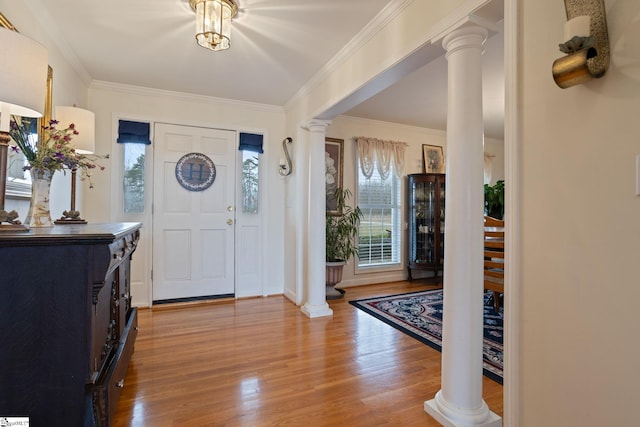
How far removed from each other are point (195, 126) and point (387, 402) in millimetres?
3413

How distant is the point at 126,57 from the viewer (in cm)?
280

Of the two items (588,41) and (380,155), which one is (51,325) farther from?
(380,155)

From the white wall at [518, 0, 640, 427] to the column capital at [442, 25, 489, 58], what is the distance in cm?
33

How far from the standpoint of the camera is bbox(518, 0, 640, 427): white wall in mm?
982

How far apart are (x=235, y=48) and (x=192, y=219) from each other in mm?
2005

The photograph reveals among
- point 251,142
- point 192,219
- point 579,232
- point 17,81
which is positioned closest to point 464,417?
point 579,232

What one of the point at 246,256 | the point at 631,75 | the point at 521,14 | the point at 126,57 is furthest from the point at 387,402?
the point at 126,57

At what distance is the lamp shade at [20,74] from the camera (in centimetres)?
110

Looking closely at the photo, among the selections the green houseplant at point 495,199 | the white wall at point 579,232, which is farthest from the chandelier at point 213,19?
the green houseplant at point 495,199

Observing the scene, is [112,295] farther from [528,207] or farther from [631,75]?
[631,75]

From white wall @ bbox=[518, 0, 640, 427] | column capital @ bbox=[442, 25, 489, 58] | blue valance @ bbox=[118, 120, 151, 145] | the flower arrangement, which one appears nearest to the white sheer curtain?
blue valance @ bbox=[118, 120, 151, 145]

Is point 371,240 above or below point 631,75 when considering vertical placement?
below

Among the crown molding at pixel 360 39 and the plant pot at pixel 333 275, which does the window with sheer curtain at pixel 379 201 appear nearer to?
the plant pot at pixel 333 275

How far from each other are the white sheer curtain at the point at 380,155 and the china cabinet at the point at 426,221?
334mm
